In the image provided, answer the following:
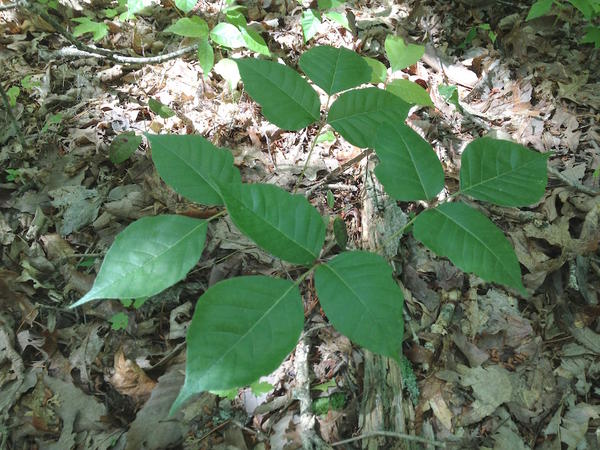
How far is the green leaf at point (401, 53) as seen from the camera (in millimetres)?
1798

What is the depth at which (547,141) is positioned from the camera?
2613 millimetres

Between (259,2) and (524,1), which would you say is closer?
(524,1)

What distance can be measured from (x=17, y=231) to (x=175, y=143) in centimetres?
171

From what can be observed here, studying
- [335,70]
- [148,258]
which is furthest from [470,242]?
[148,258]

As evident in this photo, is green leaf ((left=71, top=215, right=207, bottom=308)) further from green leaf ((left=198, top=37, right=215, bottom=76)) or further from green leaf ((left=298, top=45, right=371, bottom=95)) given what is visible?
green leaf ((left=198, top=37, right=215, bottom=76))

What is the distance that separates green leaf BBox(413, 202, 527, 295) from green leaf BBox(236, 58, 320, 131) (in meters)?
0.52

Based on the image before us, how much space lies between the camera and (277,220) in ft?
3.36

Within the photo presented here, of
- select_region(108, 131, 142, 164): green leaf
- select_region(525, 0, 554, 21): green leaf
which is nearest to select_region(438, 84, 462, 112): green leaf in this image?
select_region(525, 0, 554, 21): green leaf

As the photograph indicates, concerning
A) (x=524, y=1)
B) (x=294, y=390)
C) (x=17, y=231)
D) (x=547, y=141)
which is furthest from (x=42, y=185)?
(x=524, y=1)

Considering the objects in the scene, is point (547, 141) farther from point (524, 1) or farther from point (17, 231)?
point (17, 231)

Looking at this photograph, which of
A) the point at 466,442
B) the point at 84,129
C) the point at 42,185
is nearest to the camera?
the point at 466,442

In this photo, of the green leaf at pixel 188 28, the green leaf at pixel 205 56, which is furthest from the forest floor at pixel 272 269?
the green leaf at pixel 188 28

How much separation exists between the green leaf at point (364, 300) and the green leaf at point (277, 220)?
0.24ft

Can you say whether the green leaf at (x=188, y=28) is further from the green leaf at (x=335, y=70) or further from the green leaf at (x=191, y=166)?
the green leaf at (x=191, y=166)
